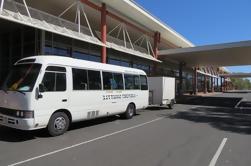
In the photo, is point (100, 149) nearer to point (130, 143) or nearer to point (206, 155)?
point (130, 143)

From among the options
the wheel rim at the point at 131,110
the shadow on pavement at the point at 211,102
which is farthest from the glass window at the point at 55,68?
the shadow on pavement at the point at 211,102

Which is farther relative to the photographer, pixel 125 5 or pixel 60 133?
pixel 125 5

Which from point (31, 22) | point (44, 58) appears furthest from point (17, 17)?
point (44, 58)

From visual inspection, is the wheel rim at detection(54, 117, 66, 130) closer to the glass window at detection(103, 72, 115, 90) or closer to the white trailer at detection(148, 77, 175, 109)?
the glass window at detection(103, 72, 115, 90)

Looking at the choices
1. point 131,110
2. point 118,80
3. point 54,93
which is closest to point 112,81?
point 118,80

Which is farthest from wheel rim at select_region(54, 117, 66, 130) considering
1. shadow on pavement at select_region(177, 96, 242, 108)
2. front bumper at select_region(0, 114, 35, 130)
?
shadow on pavement at select_region(177, 96, 242, 108)

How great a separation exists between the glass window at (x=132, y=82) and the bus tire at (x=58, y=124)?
518 centimetres

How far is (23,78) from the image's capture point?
31.7 ft

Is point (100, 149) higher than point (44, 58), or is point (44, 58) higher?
point (44, 58)

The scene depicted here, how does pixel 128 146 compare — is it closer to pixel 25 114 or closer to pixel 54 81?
pixel 25 114

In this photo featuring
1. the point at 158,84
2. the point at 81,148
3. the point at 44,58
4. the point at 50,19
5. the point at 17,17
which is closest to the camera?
the point at 81,148

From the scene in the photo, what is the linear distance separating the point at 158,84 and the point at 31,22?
1005cm

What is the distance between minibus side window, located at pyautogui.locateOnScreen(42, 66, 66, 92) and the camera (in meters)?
9.77

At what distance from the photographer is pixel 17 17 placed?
14820 mm
